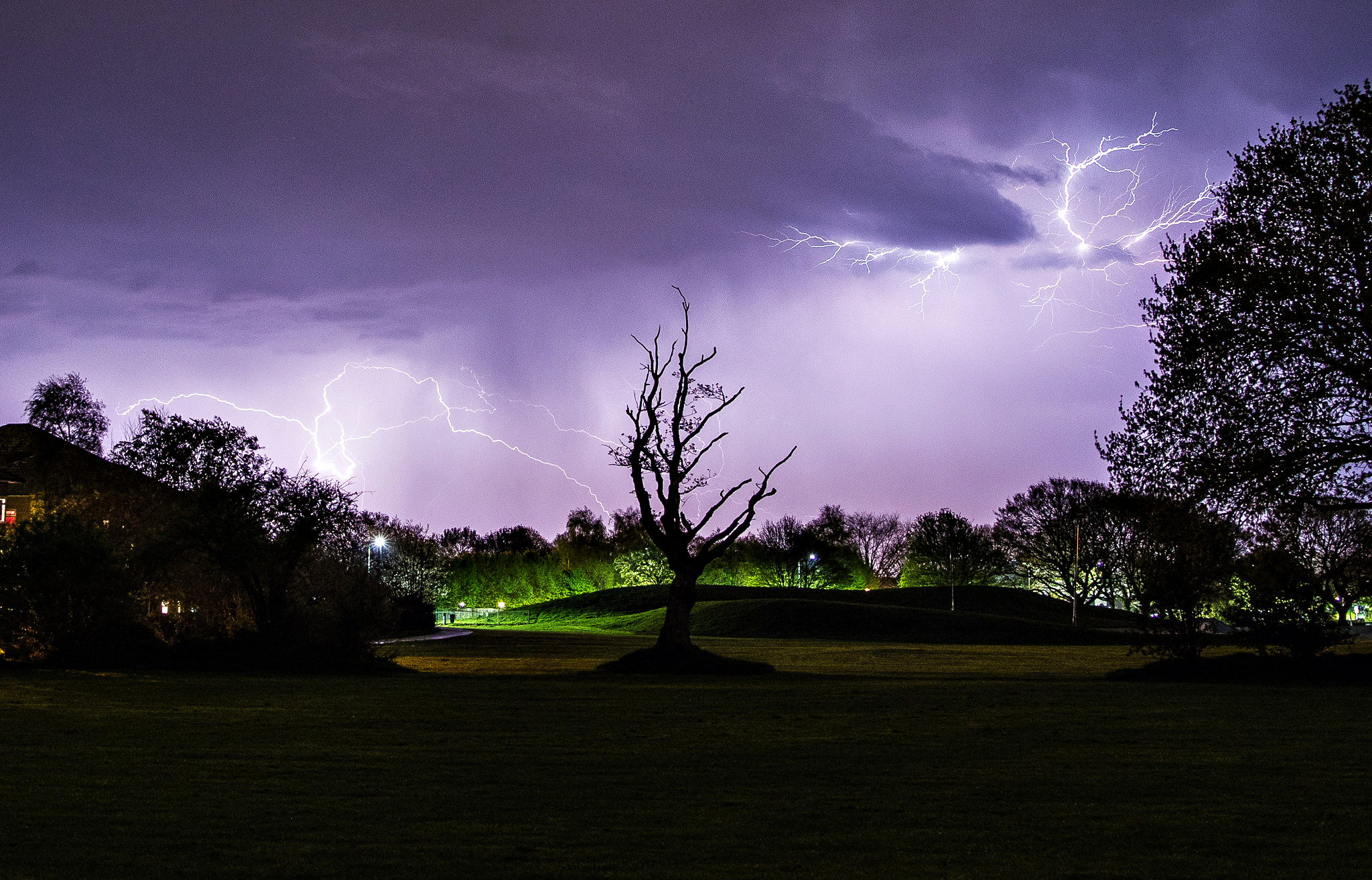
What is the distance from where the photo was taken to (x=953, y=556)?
4328 inches

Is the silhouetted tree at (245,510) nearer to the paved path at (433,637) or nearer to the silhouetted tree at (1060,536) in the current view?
the paved path at (433,637)

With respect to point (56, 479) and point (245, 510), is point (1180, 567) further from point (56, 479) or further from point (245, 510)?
point (56, 479)

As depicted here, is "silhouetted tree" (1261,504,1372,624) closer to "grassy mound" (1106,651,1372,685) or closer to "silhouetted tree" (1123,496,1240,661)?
"silhouetted tree" (1123,496,1240,661)

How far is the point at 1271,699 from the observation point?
19.5 meters

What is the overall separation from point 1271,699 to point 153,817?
59.9 ft

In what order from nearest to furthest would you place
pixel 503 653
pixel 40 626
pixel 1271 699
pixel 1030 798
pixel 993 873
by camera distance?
pixel 993 873
pixel 1030 798
pixel 1271 699
pixel 40 626
pixel 503 653

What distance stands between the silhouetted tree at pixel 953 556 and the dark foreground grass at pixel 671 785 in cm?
9152

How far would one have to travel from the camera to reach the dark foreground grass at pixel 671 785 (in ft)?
22.4

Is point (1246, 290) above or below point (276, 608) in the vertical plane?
above

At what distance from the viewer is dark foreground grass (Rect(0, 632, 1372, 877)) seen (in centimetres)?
684

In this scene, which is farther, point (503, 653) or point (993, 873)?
point (503, 653)

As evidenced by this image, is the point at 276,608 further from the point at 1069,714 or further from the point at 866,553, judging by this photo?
the point at 866,553

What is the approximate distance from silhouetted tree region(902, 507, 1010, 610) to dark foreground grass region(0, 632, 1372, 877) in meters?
91.5

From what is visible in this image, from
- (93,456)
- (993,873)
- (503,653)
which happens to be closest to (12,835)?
(993,873)
